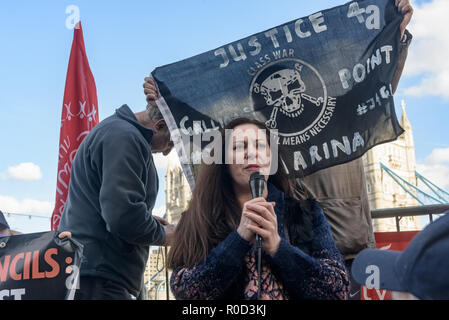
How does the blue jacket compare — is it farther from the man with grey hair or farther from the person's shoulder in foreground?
the person's shoulder in foreground

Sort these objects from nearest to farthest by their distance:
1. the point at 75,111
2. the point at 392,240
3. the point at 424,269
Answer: the point at 424,269 < the point at 392,240 < the point at 75,111

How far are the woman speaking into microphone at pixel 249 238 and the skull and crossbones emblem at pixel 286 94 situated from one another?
562 millimetres

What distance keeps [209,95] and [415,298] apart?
1.85 meters

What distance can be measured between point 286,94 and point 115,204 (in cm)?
105

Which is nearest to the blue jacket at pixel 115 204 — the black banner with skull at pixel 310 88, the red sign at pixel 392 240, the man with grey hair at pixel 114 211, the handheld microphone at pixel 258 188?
the man with grey hair at pixel 114 211

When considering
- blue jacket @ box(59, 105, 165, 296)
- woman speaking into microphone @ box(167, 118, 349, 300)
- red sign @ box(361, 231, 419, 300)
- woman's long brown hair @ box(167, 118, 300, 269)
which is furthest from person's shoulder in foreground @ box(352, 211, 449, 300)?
red sign @ box(361, 231, 419, 300)

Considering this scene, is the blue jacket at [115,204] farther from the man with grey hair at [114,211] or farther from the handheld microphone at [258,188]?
the handheld microphone at [258,188]

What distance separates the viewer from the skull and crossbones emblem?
2494 mm

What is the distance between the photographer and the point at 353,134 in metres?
2.43

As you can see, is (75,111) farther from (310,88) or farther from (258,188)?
(258,188)

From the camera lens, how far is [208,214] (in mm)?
1829

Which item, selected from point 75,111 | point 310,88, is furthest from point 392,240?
point 75,111

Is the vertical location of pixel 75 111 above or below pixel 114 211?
above

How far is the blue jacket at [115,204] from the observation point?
209cm
